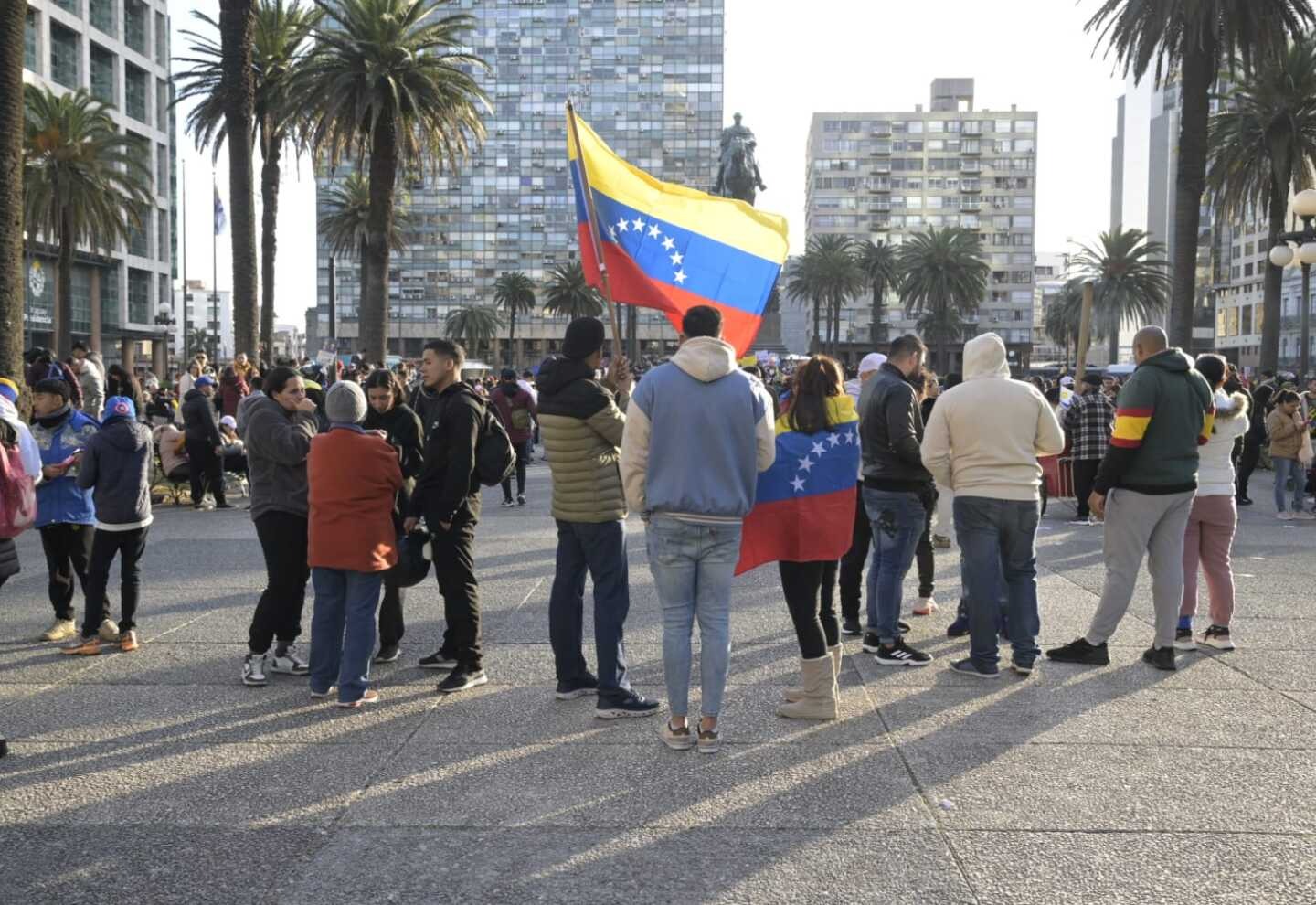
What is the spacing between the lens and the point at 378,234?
25.1 m

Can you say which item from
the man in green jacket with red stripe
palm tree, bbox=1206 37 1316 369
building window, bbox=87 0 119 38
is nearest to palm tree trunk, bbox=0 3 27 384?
the man in green jacket with red stripe

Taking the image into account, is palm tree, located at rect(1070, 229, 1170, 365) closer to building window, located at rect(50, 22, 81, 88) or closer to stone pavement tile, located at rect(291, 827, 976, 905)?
building window, located at rect(50, 22, 81, 88)

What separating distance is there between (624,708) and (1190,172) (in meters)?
20.0

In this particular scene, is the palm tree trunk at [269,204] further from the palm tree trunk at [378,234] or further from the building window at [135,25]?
the building window at [135,25]

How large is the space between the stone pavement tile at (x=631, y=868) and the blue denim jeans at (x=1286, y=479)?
13.0 m

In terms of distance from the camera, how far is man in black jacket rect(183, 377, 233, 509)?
14.8m

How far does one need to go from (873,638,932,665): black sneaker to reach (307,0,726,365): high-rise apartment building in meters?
A: 122

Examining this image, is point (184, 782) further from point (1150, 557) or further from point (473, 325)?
point (473, 325)

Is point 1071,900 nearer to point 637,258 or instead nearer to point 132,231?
point 637,258

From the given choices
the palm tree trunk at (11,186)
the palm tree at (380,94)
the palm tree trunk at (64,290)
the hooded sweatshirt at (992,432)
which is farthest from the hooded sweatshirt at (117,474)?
the palm tree trunk at (64,290)

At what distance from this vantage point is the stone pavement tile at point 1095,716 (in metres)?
5.50

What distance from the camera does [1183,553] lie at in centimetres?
738

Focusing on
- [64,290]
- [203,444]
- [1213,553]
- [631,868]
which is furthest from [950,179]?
[631,868]

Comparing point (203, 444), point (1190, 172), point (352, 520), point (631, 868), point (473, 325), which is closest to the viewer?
point (631, 868)
